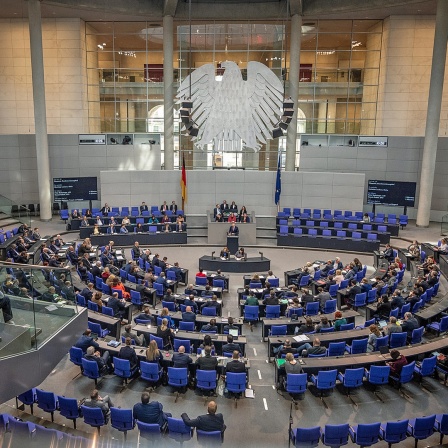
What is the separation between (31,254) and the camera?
16.9 m

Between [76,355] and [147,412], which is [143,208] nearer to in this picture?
[76,355]

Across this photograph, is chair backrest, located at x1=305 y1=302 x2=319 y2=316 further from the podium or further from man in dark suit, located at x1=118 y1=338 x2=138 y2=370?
the podium

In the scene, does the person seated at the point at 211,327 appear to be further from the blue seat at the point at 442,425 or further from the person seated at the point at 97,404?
the blue seat at the point at 442,425

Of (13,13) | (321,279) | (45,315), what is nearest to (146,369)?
(45,315)

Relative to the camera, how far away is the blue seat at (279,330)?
455 inches

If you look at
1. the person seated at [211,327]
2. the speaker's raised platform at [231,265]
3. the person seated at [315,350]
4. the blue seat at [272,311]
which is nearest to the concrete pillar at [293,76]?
the speaker's raised platform at [231,265]

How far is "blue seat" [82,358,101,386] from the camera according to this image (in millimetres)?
9545

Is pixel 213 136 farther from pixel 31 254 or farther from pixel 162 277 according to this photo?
pixel 31 254

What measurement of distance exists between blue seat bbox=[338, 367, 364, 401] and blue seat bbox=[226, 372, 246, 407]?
2047 millimetres

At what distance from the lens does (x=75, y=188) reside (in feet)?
83.1

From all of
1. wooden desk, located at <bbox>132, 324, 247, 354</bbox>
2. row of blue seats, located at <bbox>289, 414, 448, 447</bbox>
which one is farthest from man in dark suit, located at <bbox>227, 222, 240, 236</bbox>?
row of blue seats, located at <bbox>289, 414, 448, 447</bbox>

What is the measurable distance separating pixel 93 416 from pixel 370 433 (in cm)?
474

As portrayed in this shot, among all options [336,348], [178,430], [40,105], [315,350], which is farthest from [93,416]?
[40,105]

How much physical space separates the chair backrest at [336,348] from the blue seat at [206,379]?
113 inches
